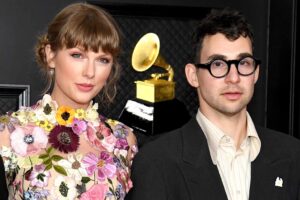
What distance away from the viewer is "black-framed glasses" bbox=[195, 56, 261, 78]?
1.65 m

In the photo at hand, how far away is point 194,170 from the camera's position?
1633 mm

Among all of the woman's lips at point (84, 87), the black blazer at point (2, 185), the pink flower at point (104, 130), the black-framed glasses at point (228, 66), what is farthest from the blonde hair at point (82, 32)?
the black blazer at point (2, 185)

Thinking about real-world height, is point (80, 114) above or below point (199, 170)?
above

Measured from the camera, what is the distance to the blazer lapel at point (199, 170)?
161 cm

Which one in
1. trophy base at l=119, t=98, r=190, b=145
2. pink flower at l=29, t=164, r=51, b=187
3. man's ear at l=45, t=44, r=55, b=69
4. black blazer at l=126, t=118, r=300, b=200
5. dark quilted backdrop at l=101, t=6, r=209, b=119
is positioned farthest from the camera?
dark quilted backdrop at l=101, t=6, r=209, b=119

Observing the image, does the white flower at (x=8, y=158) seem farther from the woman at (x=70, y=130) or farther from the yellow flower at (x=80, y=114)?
the yellow flower at (x=80, y=114)

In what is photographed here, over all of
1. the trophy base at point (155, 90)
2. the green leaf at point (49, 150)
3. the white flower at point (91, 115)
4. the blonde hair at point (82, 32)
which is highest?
the blonde hair at point (82, 32)

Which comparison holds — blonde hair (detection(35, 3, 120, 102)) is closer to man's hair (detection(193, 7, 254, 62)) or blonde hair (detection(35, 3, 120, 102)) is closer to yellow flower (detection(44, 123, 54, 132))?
yellow flower (detection(44, 123, 54, 132))

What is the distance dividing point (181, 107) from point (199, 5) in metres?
0.49

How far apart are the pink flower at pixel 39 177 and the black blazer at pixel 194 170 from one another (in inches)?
10.0

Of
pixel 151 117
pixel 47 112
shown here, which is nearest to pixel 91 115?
pixel 47 112

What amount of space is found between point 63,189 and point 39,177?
77 mm

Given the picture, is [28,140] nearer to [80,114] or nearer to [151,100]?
[80,114]

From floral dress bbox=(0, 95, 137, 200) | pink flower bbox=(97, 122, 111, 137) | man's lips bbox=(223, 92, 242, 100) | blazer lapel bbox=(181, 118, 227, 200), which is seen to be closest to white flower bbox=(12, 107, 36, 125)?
floral dress bbox=(0, 95, 137, 200)
